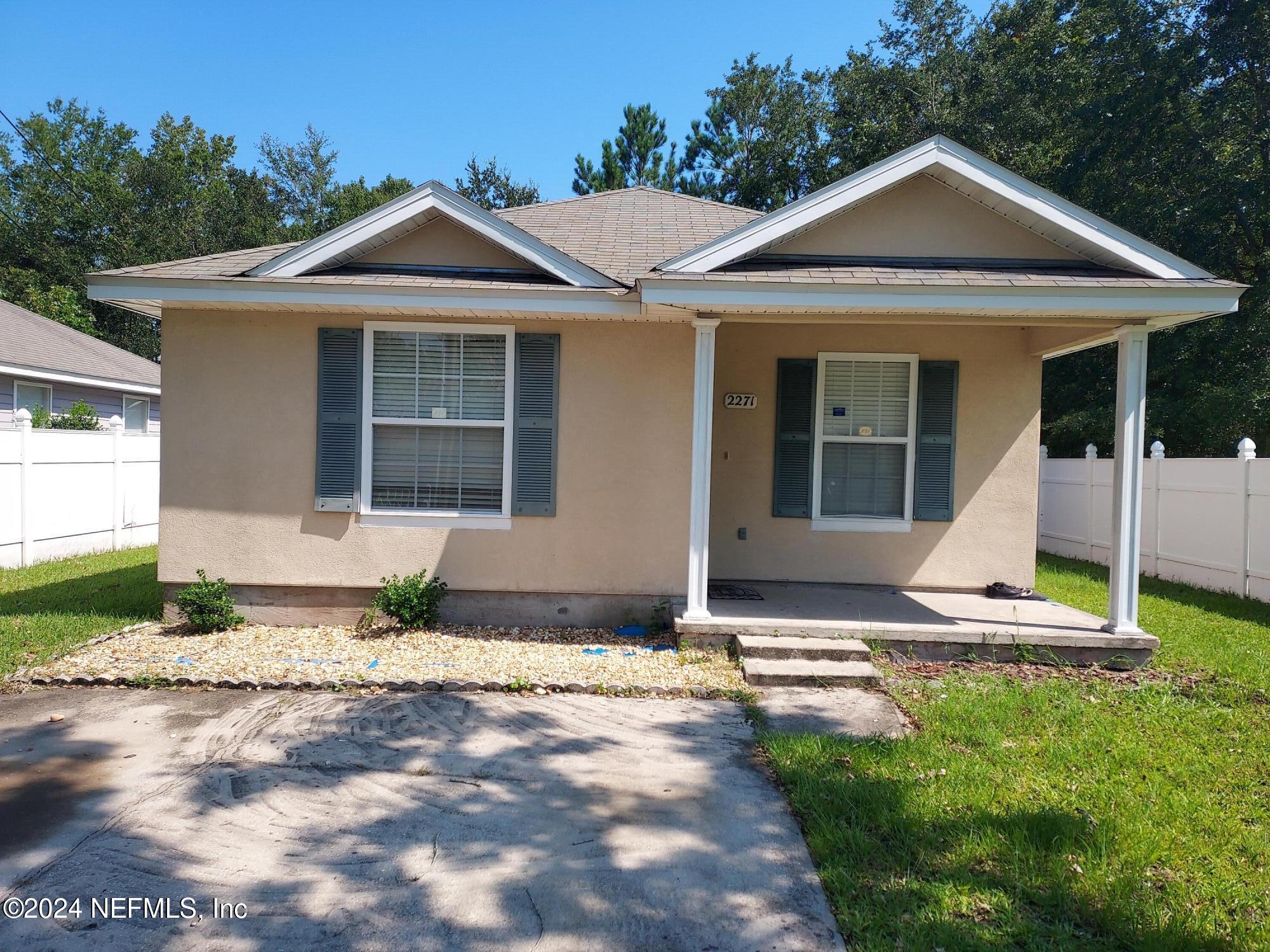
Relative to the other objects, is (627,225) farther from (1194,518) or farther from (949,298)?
(1194,518)

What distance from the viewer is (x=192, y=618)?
258 inches

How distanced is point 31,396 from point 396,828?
1545cm

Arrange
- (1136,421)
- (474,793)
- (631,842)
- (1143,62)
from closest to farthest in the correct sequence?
(631,842) → (474,793) → (1136,421) → (1143,62)

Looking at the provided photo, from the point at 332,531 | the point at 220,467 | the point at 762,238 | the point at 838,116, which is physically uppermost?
the point at 838,116

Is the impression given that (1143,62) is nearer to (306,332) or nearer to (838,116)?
(838,116)

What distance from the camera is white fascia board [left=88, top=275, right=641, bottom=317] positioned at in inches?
248

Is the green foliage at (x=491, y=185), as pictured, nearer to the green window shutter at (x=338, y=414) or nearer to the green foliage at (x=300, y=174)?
the green foliage at (x=300, y=174)

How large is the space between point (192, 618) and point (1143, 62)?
20.7m

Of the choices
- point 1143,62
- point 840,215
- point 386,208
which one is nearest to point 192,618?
point 386,208

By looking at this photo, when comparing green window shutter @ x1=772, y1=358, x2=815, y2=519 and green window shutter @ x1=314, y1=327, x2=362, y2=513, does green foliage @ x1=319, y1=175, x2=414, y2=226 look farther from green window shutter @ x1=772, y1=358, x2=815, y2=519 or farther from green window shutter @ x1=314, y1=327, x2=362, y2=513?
green window shutter @ x1=772, y1=358, x2=815, y2=519

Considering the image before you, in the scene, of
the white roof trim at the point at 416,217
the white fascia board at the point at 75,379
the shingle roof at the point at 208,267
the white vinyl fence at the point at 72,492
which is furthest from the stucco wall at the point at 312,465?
the white fascia board at the point at 75,379

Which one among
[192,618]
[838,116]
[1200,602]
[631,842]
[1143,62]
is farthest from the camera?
[838,116]

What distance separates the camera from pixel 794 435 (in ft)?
25.9

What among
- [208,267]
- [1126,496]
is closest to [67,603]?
[208,267]
